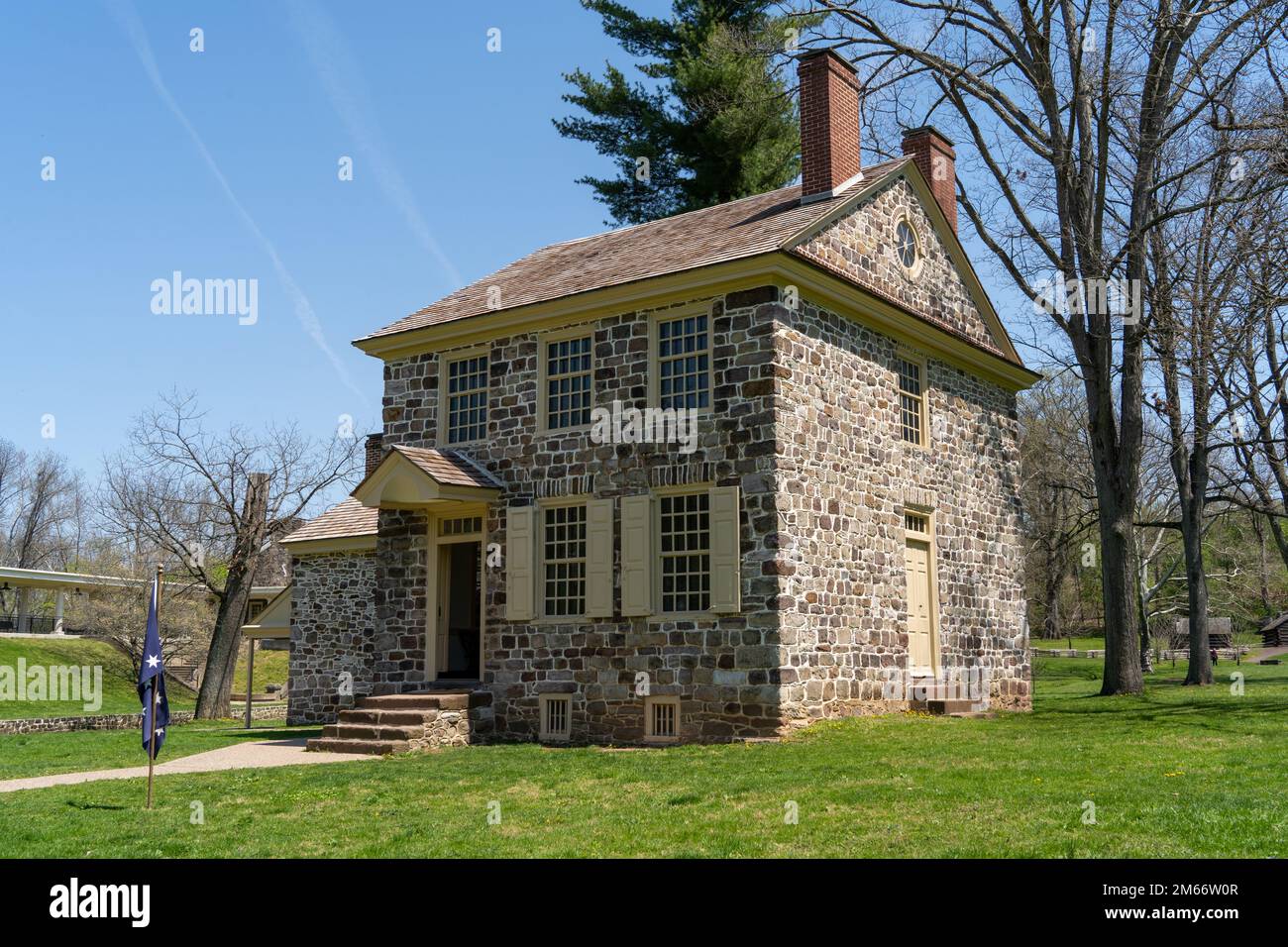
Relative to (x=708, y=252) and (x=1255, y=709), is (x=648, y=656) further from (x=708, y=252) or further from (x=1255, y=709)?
(x=1255, y=709)

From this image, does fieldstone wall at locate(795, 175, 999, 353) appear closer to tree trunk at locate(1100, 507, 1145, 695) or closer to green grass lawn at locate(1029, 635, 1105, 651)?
tree trunk at locate(1100, 507, 1145, 695)

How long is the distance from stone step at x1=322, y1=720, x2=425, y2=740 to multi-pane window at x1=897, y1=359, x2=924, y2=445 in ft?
27.8

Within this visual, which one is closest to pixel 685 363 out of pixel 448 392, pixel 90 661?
pixel 448 392

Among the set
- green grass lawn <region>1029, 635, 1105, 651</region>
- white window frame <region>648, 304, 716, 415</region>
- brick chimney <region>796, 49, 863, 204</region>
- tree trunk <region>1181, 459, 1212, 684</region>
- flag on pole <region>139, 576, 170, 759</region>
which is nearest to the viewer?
flag on pole <region>139, 576, 170, 759</region>

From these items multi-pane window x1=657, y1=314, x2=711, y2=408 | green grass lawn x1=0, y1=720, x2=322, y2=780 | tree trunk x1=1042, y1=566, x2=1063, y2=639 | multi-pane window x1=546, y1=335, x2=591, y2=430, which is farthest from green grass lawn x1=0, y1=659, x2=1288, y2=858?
tree trunk x1=1042, y1=566, x2=1063, y2=639

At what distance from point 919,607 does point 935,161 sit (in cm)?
817

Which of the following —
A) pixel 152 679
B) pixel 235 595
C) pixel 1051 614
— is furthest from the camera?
pixel 1051 614

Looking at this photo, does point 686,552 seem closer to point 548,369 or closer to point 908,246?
point 548,369

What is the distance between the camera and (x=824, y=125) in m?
17.0

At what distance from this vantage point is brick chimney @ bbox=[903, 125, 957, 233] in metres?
20.0

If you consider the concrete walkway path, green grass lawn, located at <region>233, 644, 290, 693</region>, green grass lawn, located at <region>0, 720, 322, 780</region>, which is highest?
the concrete walkway path

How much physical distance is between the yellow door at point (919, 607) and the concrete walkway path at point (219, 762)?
8058 mm
